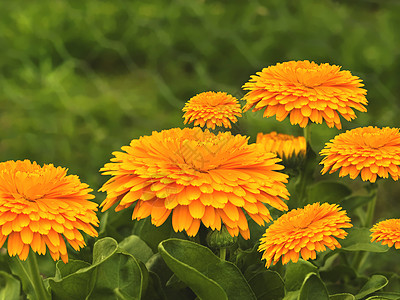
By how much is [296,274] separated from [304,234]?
0.14 metres

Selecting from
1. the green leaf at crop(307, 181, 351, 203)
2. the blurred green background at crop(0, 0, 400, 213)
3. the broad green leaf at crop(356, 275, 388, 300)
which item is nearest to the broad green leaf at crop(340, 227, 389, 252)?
the broad green leaf at crop(356, 275, 388, 300)

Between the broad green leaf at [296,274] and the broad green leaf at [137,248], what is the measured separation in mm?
148

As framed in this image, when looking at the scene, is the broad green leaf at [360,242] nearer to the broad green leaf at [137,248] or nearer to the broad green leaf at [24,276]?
the broad green leaf at [137,248]

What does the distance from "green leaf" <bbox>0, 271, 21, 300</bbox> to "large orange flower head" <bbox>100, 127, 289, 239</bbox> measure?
0.58ft

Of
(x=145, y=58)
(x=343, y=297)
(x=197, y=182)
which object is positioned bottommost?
(x=343, y=297)

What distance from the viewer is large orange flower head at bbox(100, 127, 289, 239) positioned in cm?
52

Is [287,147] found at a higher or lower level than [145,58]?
lower

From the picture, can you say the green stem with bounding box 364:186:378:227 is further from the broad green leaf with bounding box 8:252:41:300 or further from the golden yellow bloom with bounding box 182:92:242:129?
the broad green leaf with bounding box 8:252:41:300

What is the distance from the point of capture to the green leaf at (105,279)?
604mm

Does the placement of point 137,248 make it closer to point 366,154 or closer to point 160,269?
point 160,269

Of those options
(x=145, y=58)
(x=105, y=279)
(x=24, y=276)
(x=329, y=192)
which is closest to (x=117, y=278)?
(x=105, y=279)

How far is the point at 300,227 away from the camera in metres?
0.53

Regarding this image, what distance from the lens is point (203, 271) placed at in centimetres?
59

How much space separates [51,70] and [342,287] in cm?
170
